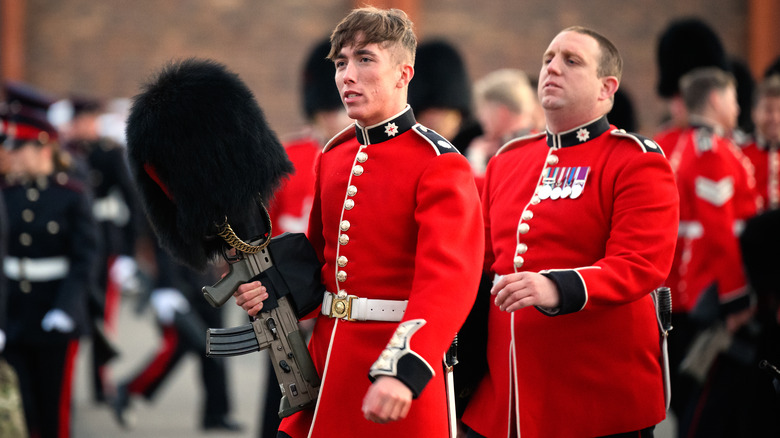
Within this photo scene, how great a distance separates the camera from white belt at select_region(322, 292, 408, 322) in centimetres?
254

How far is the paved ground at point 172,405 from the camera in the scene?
6562 millimetres

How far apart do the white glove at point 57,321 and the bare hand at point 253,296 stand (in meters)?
2.91

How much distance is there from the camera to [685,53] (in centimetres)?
659

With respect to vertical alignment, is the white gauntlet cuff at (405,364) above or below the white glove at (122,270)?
below

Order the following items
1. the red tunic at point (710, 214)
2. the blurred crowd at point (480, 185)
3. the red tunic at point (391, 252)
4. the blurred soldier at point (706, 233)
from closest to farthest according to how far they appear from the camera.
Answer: the red tunic at point (391, 252) < the blurred crowd at point (480, 185) < the blurred soldier at point (706, 233) < the red tunic at point (710, 214)

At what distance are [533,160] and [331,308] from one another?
0.82 meters

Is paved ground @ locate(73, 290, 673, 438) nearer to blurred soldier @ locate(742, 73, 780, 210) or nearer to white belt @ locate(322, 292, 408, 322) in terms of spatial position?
blurred soldier @ locate(742, 73, 780, 210)

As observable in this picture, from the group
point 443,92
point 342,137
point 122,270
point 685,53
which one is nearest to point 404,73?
point 342,137

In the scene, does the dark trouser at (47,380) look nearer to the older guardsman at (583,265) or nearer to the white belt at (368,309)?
the older guardsman at (583,265)

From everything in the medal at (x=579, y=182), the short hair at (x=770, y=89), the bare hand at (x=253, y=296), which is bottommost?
the bare hand at (x=253, y=296)

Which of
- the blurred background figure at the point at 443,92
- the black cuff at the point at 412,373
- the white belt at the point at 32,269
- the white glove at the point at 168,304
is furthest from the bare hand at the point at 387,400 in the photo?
the white glove at the point at 168,304

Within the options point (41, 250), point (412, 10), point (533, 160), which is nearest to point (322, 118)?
point (41, 250)

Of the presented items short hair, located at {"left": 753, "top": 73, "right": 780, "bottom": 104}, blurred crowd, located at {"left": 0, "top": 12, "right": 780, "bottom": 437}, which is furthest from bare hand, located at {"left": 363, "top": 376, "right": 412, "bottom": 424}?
short hair, located at {"left": 753, "top": 73, "right": 780, "bottom": 104}

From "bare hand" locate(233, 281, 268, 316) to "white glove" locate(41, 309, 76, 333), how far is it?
9.54 ft
